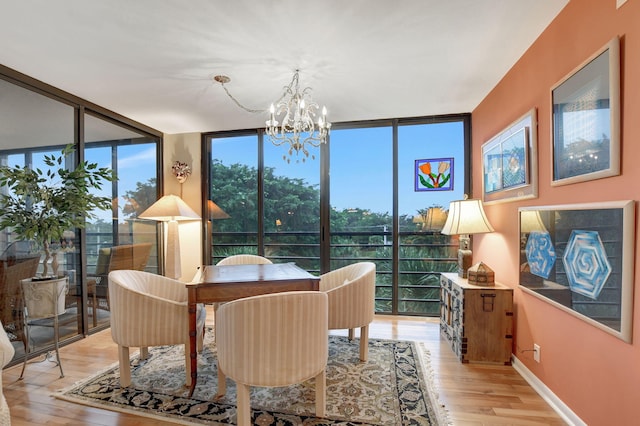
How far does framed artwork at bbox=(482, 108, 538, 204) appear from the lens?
2.16m

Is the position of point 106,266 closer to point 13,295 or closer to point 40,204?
point 13,295

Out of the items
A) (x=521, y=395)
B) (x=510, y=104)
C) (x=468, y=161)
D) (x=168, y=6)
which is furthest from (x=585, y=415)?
(x=168, y=6)

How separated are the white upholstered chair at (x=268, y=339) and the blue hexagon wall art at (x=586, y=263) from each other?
1.35m

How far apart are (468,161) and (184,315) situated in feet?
11.1

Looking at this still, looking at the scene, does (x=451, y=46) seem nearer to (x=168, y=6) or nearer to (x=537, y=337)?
(x=168, y=6)

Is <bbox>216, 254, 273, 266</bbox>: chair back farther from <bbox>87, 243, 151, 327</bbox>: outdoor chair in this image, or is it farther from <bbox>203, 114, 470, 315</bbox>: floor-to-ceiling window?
<bbox>87, 243, 151, 327</bbox>: outdoor chair

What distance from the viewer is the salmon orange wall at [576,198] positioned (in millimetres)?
1346

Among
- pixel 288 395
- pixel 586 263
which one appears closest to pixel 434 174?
pixel 586 263

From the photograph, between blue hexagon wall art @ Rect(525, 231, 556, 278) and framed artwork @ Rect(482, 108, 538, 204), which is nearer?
blue hexagon wall art @ Rect(525, 231, 556, 278)

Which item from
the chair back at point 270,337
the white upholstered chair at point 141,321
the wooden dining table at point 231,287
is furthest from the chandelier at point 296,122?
the white upholstered chair at point 141,321

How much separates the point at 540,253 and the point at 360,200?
216 cm

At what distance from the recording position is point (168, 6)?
1.75m

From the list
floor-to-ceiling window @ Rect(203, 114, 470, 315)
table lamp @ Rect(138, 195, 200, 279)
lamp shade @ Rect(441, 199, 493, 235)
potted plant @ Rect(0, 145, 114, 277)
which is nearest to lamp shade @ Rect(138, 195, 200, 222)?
table lamp @ Rect(138, 195, 200, 279)

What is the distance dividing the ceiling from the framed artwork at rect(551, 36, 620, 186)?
1.66 ft
